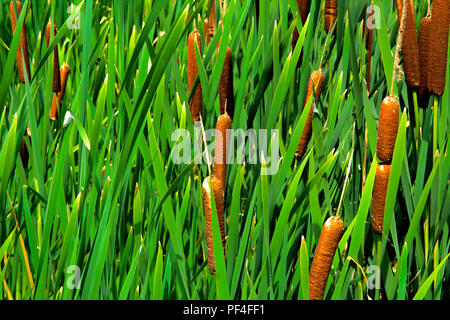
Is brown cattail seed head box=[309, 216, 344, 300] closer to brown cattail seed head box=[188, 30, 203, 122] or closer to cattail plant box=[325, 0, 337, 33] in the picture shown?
brown cattail seed head box=[188, 30, 203, 122]

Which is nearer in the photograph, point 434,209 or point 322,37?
point 434,209

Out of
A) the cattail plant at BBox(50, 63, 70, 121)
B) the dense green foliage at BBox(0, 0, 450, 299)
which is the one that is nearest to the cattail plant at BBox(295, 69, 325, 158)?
the dense green foliage at BBox(0, 0, 450, 299)

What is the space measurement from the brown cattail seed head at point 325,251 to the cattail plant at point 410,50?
33cm

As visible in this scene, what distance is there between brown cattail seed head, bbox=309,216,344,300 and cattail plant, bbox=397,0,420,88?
13.2 inches

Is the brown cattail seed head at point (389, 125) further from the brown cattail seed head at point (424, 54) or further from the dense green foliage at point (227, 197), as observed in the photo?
the brown cattail seed head at point (424, 54)

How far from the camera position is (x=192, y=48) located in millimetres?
963

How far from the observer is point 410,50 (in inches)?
37.8

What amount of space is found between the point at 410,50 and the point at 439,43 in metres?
0.04

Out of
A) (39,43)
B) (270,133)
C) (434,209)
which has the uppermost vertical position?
(39,43)

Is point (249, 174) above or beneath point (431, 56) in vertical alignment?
beneath
